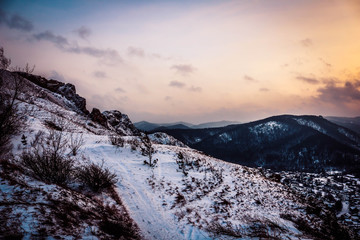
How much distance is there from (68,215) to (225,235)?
5962mm

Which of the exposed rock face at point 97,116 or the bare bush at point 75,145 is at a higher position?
the exposed rock face at point 97,116

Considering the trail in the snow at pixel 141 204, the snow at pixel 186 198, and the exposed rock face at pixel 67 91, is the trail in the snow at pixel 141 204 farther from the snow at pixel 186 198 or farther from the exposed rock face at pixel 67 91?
the exposed rock face at pixel 67 91

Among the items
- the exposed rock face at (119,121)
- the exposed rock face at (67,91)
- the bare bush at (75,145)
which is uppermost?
the exposed rock face at (67,91)

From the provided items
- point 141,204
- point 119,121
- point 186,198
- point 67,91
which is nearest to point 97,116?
point 119,121

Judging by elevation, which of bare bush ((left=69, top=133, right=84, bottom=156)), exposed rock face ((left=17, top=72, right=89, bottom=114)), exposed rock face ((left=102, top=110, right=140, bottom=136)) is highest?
exposed rock face ((left=17, top=72, right=89, bottom=114))

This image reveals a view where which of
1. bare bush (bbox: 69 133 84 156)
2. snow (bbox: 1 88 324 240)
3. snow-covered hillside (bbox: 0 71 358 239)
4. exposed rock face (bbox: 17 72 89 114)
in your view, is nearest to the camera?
snow-covered hillside (bbox: 0 71 358 239)

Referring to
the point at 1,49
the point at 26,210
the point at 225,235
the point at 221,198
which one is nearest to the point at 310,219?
the point at 221,198

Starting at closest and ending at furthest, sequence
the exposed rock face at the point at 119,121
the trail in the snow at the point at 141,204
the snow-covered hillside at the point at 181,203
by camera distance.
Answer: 1. the snow-covered hillside at the point at 181,203
2. the trail in the snow at the point at 141,204
3. the exposed rock face at the point at 119,121

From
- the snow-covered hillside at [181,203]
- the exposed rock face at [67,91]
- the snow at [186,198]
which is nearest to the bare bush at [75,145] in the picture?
the snow-covered hillside at [181,203]

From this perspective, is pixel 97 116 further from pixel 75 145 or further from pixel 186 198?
pixel 186 198

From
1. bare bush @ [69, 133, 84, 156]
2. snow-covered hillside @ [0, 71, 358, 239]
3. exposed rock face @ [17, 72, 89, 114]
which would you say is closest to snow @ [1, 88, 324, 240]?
snow-covered hillside @ [0, 71, 358, 239]

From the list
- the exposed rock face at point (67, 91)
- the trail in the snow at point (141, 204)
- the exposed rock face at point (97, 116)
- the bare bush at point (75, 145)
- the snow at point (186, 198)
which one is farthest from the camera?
the exposed rock face at point (67, 91)

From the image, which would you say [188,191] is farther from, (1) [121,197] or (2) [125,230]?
(2) [125,230]

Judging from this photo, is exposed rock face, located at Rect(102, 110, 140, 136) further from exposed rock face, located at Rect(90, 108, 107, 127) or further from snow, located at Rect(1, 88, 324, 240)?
snow, located at Rect(1, 88, 324, 240)
